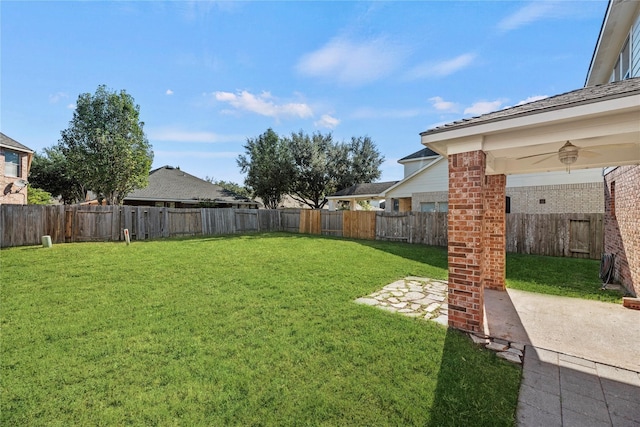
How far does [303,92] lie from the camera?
1534cm

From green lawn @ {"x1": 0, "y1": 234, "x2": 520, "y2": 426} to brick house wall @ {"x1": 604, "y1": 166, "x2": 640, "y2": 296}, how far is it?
461cm

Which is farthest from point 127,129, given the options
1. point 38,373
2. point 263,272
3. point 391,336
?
point 391,336

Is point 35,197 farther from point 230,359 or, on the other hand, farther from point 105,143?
point 230,359

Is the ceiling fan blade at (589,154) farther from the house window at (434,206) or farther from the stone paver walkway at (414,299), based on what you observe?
the house window at (434,206)

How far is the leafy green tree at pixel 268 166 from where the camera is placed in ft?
79.3

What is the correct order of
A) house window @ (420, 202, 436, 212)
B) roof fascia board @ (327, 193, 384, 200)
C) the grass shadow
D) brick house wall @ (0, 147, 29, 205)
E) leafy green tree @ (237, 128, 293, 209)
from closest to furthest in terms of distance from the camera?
the grass shadow, brick house wall @ (0, 147, 29, 205), house window @ (420, 202, 436, 212), roof fascia board @ (327, 193, 384, 200), leafy green tree @ (237, 128, 293, 209)

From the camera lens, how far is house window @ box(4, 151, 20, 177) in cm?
1461

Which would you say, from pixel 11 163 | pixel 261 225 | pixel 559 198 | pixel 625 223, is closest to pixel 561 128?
pixel 625 223

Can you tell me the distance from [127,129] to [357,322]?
64.4ft

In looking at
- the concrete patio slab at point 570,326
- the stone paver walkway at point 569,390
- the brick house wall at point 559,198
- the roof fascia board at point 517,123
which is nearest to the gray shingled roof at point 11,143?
the roof fascia board at point 517,123

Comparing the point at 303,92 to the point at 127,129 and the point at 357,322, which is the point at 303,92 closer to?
the point at 127,129

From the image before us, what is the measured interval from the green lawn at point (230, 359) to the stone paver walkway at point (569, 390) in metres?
0.16

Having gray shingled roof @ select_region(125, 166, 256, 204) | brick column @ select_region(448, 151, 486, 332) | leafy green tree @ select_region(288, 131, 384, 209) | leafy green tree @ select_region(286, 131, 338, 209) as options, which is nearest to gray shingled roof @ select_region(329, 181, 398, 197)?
leafy green tree @ select_region(286, 131, 338, 209)

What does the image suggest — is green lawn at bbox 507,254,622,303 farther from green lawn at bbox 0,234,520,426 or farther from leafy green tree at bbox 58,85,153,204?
leafy green tree at bbox 58,85,153,204
